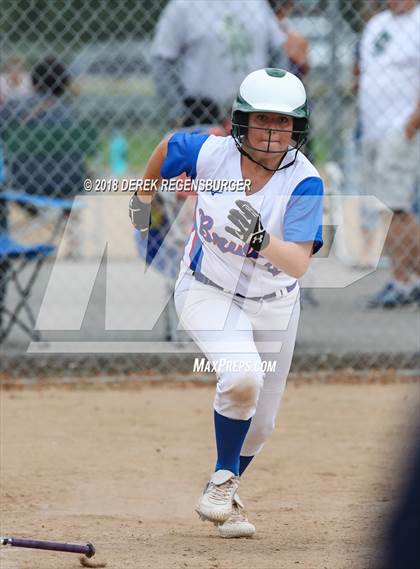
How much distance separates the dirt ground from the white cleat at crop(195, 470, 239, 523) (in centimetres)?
10

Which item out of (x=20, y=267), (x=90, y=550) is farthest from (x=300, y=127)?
(x=20, y=267)

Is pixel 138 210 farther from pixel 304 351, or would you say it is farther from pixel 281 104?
pixel 304 351

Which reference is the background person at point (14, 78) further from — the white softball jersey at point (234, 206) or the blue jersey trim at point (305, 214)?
the blue jersey trim at point (305, 214)

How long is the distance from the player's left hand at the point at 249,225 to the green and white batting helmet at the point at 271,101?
284 millimetres

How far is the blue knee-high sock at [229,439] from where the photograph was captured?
387 centimetres

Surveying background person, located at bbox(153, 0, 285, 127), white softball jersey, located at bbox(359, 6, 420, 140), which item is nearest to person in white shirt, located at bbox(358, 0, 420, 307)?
white softball jersey, located at bbox(359, 6, 420, 140)

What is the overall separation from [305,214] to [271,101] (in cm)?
37

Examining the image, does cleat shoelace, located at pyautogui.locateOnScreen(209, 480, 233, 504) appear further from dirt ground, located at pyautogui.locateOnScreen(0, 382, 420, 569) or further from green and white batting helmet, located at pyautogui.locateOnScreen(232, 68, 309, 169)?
green and white batting helmet, located at pyautogui.locateOnScreen(232, 68, 309, 169)

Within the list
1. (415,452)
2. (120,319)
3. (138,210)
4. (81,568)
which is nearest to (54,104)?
(120,319)

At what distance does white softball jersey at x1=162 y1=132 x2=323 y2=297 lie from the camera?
3846 mm

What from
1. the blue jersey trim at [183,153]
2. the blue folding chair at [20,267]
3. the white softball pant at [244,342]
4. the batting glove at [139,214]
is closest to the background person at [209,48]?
the blue folding chair at [20,267]

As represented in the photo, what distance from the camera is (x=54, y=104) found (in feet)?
23.5

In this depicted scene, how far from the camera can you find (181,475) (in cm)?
480

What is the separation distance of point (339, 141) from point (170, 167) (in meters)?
3.63
